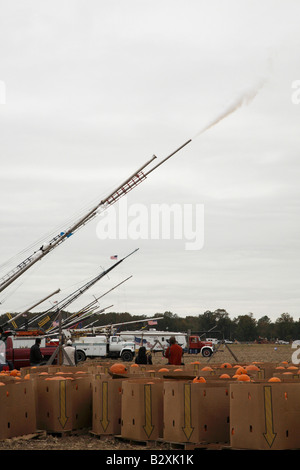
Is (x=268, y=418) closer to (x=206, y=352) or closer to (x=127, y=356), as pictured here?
(x=127, y=356)

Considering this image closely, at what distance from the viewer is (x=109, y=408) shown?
46.0 ft

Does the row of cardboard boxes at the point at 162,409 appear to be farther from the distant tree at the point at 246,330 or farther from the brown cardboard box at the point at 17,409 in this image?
the distant tree at the point at 246,330

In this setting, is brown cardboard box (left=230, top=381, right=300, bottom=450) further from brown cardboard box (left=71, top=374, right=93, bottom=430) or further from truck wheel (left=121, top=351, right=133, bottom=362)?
truck wheel (left=121, top=351, right=133, bottom=362)

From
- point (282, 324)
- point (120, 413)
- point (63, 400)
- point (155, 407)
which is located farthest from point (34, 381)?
point (282, 324)

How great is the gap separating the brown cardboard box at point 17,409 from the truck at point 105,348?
42.5 m

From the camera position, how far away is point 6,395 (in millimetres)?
13281

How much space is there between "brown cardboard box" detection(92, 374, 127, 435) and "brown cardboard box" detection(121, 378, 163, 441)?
65 cm

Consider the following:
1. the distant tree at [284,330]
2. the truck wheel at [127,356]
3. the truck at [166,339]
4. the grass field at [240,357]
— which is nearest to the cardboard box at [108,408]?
the grass field at [240,357]

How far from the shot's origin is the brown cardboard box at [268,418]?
1131 centimetres

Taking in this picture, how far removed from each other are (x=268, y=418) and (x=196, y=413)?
1430 mm
